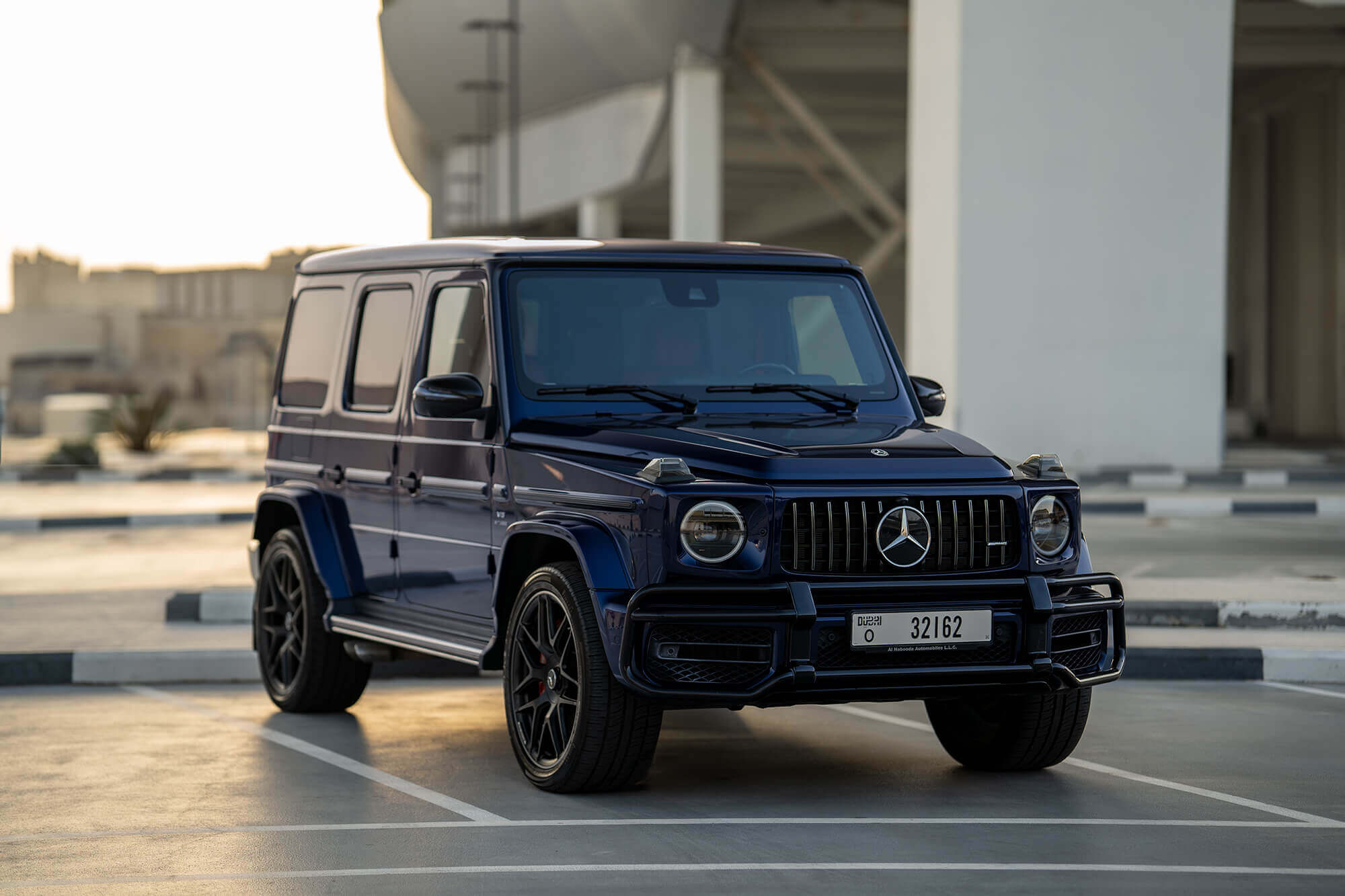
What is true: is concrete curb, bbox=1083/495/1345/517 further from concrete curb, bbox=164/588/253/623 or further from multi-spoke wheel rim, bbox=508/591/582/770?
multi-spoke wheel rim, bbox=508/591/582/770

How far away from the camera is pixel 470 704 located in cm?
884

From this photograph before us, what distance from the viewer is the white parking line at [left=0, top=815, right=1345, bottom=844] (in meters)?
6.02

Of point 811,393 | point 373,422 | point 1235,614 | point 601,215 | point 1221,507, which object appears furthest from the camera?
point 601,215

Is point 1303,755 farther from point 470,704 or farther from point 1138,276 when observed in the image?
point 1138,276

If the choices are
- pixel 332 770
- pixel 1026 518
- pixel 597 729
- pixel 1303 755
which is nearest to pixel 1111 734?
pixel 1303 755

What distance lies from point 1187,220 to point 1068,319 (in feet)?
6.57

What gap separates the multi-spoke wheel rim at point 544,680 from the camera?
6.43 meters

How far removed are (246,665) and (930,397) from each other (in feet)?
12.7

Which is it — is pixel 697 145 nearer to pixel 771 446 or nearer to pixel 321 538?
pixel 321 538

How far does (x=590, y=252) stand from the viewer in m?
7.44

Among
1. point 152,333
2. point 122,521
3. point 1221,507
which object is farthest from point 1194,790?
point 152,333

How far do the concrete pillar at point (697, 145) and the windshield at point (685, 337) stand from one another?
27.6m

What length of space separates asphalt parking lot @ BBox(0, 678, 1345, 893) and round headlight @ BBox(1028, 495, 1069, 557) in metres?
0.85

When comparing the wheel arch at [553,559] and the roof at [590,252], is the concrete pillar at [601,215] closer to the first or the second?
the roof at [590,252]
